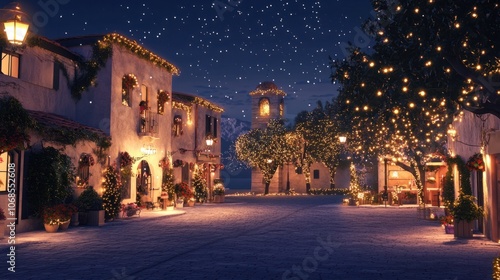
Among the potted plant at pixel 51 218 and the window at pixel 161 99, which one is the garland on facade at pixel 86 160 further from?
the window at pixel 161 99

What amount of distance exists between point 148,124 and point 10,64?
9.10 metres

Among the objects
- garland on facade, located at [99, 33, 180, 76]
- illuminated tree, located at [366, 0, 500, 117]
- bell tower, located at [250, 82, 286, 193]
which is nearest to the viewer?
illuminated tree, located at [366, 0, 500, 117]

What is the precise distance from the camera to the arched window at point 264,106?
6078 centimetres

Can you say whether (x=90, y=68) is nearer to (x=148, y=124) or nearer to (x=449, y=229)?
(x=148, y=124)

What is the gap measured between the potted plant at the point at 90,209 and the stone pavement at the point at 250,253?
0.67m

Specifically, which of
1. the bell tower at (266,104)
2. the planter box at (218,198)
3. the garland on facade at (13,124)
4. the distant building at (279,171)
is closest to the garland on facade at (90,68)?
the garland on facade at (13,124)

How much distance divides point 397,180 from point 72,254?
30.5 metres

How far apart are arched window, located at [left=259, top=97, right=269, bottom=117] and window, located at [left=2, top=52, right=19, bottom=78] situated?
42805mm

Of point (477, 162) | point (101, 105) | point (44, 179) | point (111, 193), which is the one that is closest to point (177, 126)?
point (101, 105)

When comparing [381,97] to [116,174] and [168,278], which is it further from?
[116,174]

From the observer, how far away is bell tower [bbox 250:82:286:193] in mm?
58656

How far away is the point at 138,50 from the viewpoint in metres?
25.9

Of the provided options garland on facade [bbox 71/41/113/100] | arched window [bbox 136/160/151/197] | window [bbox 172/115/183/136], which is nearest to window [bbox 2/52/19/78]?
garland on facade [bbox 71/41/113/100]

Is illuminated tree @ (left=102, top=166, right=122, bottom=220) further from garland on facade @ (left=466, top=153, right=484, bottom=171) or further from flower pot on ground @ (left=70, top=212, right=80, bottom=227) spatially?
garland on facade @ (left=466, top=153, right=484, bottom=171)
